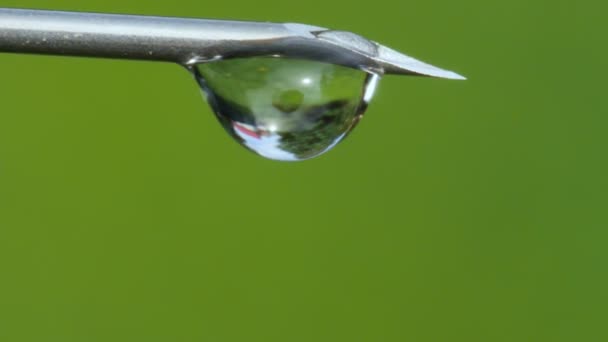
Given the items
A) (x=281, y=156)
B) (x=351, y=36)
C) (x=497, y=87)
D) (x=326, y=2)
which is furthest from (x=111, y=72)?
(x=351, y=36)

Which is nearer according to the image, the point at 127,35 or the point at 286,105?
the point at 127,35

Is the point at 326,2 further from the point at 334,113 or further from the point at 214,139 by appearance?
the point at 334,113

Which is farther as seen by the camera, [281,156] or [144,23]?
[281,156]

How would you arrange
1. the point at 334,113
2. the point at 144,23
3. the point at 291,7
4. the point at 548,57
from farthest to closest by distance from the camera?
the point at 548,57 → the point at 291,7 → the point at 334,113 → the point at 144,23

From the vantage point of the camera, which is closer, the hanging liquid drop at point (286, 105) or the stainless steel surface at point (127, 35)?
the stainless steel surface at point (127, 35)

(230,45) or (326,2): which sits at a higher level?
(326,2)

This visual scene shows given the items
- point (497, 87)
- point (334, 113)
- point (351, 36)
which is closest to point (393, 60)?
point (351, 36)

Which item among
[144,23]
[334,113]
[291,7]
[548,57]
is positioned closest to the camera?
[144,23]

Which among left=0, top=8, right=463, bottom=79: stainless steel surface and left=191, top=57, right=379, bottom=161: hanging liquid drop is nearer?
left=0, top=8, right=463, bottom=79: stainless steel surface
